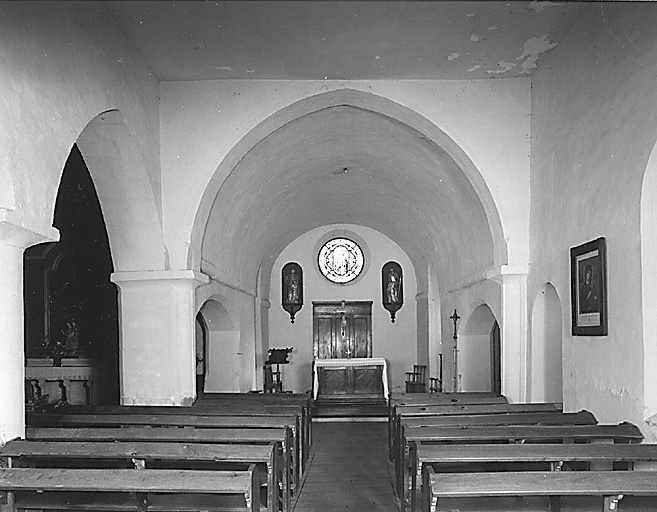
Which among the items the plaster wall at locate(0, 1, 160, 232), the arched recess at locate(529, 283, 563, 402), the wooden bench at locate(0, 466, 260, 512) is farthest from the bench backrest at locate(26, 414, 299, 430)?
the arched recess at locate(529, 283, 563, 402)

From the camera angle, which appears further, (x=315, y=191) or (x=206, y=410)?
(x=315, y=191)

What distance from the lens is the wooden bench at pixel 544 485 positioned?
404 centimetres

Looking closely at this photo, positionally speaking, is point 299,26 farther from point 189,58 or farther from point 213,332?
point 213,332

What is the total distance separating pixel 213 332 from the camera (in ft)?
44.1

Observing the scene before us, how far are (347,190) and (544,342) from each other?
21.7 ft

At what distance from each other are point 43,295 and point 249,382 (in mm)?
4267

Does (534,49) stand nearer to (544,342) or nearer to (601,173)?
(601,173)

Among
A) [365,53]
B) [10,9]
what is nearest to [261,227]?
[365,53]

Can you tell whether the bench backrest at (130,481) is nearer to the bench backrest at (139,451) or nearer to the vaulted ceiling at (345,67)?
the bench backrest at (139,451)

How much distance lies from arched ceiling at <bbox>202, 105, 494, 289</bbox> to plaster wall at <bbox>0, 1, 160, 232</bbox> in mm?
3547

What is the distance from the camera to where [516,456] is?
4945 mm

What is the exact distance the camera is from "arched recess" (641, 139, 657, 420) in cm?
584

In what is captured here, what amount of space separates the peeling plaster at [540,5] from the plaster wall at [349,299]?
490 inches

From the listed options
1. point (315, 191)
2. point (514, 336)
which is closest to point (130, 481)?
point (514, 336)
